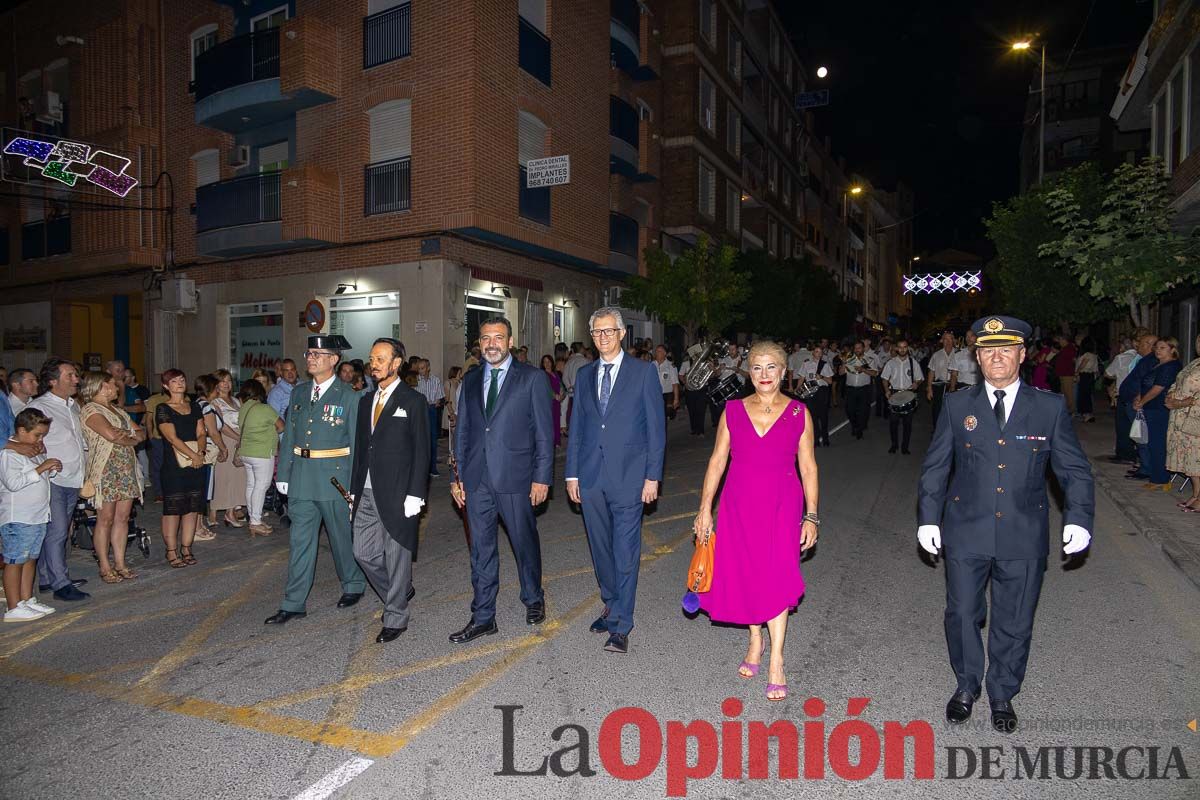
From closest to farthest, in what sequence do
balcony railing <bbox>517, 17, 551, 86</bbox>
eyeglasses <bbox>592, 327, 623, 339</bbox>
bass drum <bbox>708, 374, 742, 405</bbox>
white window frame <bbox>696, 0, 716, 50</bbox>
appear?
eyeglasses <bbox>592, 327, 623, 339</bbox> → bass drum <bbox>708, 374, 742, 405</bbox> → balcony railing <bbox>517, 17, 551, 86</bbox> → white window frame <bbox>696, 0, 716, 50</bbox>

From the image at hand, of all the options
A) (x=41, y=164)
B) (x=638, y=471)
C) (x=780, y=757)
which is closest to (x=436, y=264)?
(x=41, y=164)

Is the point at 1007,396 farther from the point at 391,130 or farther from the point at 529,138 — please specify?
the point at 529,138

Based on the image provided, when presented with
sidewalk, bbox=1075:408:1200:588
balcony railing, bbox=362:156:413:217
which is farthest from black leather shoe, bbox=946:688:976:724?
balcony railing, bbox=362:156:413:217

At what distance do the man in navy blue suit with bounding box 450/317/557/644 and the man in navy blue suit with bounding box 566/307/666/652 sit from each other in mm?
305

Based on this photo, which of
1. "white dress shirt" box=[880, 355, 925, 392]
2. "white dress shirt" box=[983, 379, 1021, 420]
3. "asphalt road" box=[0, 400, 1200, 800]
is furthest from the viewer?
"white dress shirt" box=[880, 355, 925, 392]

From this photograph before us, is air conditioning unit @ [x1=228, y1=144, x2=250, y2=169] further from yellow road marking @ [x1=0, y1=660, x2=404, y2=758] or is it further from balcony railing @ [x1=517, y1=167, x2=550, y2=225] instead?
yellow road marking @ [x1=0, y1=660, x2=404, y2=758]

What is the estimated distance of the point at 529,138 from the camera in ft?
62.4

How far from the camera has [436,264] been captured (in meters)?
16.8

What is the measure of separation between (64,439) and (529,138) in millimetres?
14937

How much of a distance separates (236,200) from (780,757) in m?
19.5

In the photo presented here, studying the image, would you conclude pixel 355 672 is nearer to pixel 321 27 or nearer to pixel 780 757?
pixel 780 757

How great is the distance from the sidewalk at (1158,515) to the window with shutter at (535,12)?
16.1 meters

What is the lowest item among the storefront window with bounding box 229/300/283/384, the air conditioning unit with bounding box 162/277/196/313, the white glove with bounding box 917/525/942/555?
the white glove with bounding box 917/525/942/555

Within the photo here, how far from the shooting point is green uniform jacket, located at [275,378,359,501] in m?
5.47
